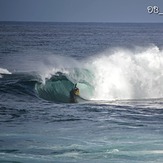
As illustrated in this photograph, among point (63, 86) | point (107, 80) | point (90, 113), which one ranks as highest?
point (107, 80)

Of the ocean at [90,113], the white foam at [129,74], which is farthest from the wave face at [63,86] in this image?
the white foam at [129,74]

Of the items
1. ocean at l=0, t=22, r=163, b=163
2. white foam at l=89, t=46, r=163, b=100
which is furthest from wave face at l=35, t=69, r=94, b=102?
white foam at l=89, t=46, r=163, b=100

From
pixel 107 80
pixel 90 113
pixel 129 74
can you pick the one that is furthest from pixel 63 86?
pixel 90 113

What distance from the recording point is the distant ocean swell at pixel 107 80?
104 ft

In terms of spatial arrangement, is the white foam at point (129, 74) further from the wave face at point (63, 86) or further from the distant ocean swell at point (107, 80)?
the wave face at point (63, 86)

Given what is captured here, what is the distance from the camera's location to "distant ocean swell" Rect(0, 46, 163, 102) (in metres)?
31.8

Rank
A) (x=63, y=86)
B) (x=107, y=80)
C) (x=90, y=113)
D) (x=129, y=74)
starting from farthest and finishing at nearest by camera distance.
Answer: (x=129, y=74)
(x=107, y=80)
(x=63, y=86)
(x=90, y=113)

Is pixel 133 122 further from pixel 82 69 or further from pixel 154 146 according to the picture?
pixel 82 69

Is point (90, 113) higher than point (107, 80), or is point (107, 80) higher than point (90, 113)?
point (107, 80)

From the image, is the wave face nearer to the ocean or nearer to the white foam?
the ocean

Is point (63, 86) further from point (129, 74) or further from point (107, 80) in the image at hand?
point (129, 74)

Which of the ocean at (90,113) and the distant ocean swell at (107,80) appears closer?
the ocean at (90,113)

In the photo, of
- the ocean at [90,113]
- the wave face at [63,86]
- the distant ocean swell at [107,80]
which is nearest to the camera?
the ocean at [90,113]

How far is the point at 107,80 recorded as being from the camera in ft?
112
